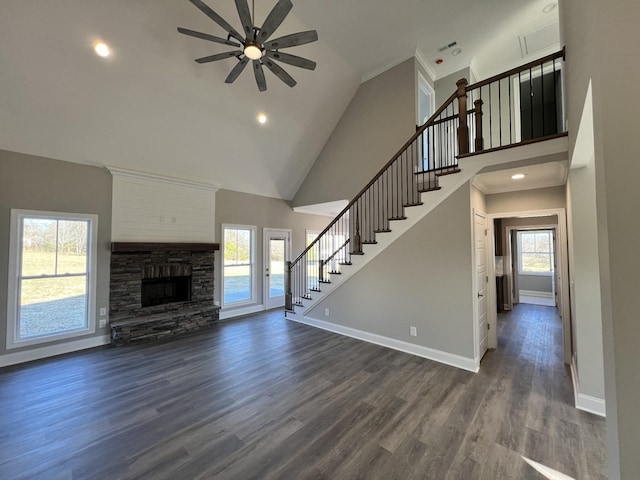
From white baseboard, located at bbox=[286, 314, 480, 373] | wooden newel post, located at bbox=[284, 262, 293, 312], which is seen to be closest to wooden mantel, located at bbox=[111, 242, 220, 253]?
wooden newel post, located at bbox=[284, 262, 293, 312]

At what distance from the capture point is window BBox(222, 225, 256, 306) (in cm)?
617

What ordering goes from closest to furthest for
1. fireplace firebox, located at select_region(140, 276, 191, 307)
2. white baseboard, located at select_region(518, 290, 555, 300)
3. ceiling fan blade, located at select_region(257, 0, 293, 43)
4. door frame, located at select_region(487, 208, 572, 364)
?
1. ceiling fan blade, located at select_region(257, 0, 293, 43)
2. door frame, located at select_region(487, 208, 572, 364)
3. fireplace firebox, located at select_region(140, 276, 191, 307)
4. white baseboard, located at select_region(518, 290, 555, 300)

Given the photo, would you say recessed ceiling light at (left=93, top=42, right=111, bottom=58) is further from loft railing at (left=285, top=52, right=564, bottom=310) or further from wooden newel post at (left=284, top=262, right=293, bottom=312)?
wooden newel post at (left=284, top=262, right=293, bottom=312)

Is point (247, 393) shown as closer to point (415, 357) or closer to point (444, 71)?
point (415, 357)

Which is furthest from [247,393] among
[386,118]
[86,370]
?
[386,118]

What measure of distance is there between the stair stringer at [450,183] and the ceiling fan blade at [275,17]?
8.79 feet

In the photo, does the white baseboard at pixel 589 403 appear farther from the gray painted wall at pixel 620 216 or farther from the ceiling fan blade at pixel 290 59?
the ceiling fan blade at pixel 290 59

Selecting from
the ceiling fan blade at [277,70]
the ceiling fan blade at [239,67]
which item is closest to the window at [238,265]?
the ceiling fan blade at [239,67]

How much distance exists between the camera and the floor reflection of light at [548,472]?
1869 mm

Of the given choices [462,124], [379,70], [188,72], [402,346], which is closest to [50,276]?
[188,72]

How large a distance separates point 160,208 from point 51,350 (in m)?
2.71

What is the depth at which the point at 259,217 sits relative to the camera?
674cm

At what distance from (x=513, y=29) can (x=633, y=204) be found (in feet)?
18.3

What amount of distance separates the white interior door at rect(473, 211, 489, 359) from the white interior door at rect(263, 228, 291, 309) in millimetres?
4728
